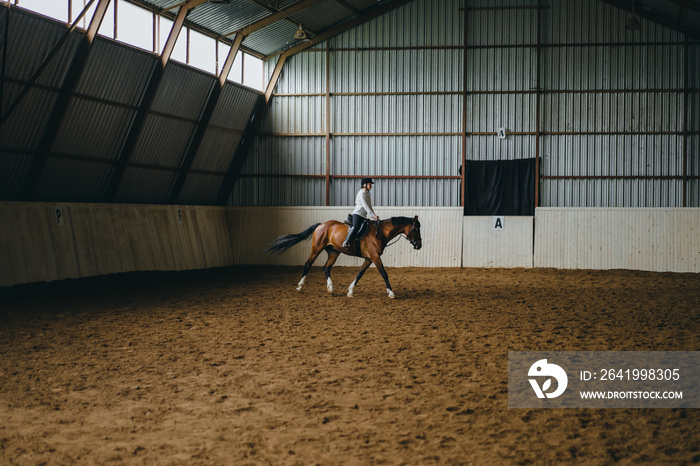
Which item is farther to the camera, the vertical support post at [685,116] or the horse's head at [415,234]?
the vertical support post at [685,116]

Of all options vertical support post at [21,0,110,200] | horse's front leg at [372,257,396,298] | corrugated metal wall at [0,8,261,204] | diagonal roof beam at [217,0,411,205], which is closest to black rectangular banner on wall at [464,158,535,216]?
diagonal roof beam at [217,0,411,205]

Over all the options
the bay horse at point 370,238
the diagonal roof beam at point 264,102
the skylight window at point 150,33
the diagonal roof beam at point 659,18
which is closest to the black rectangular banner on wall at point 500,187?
the diagonal roof beam at point 659,18

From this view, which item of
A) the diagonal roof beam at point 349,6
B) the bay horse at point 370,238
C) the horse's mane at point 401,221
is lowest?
the bay horse at point 370,238

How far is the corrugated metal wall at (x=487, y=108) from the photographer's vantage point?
61.0 feet

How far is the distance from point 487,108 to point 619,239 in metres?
5.82

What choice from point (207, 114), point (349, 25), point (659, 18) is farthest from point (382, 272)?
point (659, 18)

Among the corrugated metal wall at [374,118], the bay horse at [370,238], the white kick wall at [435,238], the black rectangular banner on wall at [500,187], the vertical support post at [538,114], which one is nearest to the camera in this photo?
the bay horse at [370,238]

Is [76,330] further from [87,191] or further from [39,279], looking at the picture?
[87,191]

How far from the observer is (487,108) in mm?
19391

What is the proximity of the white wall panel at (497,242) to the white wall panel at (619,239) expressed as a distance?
0.35 meters

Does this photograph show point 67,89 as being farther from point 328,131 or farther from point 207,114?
point 328,131

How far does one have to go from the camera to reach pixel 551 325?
28.1 feet

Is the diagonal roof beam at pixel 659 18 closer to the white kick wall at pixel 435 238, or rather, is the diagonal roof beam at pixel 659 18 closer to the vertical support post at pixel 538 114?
the vertical support post at pixel 538 114

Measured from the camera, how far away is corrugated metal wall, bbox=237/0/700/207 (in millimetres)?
18578
